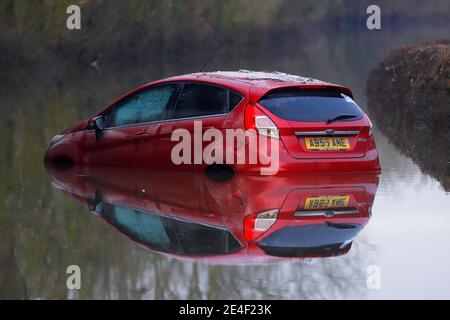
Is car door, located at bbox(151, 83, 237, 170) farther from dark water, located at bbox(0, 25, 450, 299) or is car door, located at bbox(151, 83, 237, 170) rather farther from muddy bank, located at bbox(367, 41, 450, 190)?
muddy bank, located at bbox(367, 41, 450, 190)

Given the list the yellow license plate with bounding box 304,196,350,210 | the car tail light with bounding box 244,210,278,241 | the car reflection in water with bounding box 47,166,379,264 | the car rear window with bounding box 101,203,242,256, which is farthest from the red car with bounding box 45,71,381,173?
the car rear window with bounding box 101,203,242,256

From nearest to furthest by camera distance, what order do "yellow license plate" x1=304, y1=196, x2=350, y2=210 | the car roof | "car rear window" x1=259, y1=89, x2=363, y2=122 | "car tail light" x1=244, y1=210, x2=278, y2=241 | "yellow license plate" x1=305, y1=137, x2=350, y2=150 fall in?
"car tail light" x1=244, y1=210, x2=278, y2=241 → "yellow license plate" x1=304, y1=196, x2=350, y2=210 → "yellow license plate" x1=305, y1=137, x2=350, y2=150 → "car rear window" x1=259, y1=89, x2=363, y2=122 → the car roof

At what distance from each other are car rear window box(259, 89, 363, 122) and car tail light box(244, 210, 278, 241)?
Result: 2.70 metres

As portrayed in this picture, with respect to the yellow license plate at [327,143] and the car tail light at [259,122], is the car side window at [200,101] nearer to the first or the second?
the car tail light at [259,122]

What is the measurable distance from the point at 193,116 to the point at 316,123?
1.60 meters

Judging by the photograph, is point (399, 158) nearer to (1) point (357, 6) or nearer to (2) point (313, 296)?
(2) point (313, 296)

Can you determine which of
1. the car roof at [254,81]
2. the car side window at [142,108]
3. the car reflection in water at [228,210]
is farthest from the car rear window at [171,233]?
the car side window at [142,108]

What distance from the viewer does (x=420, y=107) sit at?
918 inches

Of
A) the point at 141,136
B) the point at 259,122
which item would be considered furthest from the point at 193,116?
the point at 259,122

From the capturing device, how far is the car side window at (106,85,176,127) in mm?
16422

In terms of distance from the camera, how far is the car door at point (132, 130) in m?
16.3

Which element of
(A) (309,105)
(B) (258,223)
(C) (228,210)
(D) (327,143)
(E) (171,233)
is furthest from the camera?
(A) (309,105)

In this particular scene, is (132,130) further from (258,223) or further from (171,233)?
(171,233)

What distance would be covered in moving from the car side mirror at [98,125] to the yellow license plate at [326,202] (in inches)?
154
